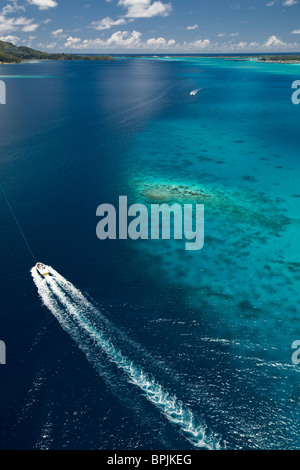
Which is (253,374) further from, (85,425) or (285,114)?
(285,114)

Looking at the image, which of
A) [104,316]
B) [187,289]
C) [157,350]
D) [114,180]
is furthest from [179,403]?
[114,180]

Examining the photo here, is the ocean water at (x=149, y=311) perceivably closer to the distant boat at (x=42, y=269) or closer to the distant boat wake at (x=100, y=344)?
the distant boat wake at (x=100, y=344)

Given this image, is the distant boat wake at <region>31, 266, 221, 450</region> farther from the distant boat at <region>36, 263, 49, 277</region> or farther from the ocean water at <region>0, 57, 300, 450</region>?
the distant boat at <region>36, 263, 49, 277</region>

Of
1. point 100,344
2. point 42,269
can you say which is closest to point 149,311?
point 100,344

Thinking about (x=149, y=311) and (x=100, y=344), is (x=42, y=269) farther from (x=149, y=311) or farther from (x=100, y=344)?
(x=149, y=311)

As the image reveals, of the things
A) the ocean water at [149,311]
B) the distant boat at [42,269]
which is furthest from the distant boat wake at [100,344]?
the distant boat at [42,269]

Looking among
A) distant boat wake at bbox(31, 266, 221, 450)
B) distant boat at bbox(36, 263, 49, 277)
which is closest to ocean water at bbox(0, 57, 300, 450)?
distant boat wake at bbox(31, 266, 221, 450)
